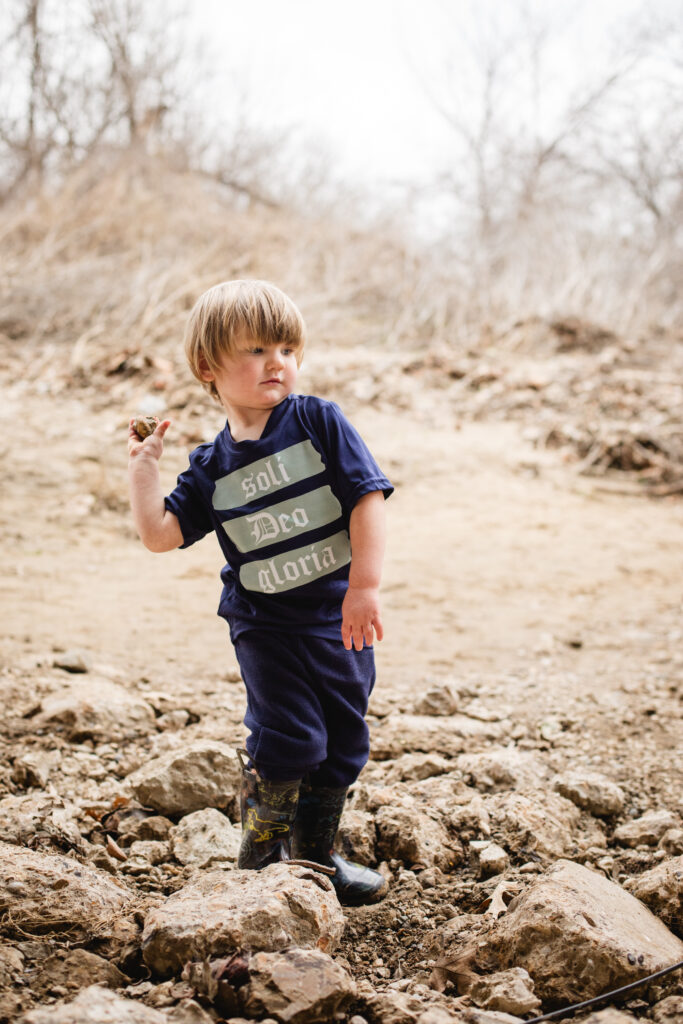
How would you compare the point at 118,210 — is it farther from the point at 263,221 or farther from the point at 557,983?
the point at 557,983

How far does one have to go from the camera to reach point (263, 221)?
11.8 metres

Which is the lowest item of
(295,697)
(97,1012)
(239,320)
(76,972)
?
(76,972)

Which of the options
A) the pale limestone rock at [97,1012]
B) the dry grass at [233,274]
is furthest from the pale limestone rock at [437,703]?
the dry grass at [233,274]

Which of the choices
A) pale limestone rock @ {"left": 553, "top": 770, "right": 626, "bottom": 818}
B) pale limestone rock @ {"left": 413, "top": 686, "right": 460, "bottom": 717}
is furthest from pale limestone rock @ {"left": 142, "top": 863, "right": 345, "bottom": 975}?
pale limestone rock @ {"left": 413, "top": 686, "right": 460, "bottom": 717}

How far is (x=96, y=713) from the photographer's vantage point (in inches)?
90.7

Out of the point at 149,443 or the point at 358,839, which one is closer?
the point at 149,443

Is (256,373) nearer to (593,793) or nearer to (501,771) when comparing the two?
(501,771)

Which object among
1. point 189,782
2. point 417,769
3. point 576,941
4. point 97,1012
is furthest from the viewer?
point 417,769

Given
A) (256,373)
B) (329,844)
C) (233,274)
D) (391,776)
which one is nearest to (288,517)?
(256,373)

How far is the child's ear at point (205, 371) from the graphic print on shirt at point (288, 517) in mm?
209

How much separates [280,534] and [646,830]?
112cm

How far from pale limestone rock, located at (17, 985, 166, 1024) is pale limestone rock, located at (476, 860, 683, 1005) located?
57 cm

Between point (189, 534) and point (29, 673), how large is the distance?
4.24ft

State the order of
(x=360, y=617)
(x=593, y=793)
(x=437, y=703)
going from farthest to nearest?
(x=437, y=703), (x=593, y=793), (x=360, y=617)
